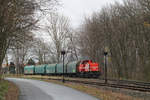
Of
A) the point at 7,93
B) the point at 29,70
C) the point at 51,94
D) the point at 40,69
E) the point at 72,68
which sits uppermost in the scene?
the point at 72,68

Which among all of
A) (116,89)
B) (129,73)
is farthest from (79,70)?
(116,89)

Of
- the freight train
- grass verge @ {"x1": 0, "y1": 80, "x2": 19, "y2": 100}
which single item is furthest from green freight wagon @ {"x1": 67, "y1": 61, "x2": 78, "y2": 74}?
grass verge @ {"x1": 0, "y1": 80, "x2": 19, "y2": 100}

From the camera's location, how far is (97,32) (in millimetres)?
45156

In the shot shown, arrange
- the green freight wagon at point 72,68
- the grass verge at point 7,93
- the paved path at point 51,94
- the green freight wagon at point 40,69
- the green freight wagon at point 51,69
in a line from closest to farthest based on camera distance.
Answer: the grass verge at point 7,93 → the paved path at point 51,94 → the green freight wagon at point 72,68 → the green freight wagon at point 51,69 → the green freight wagon at point 40,69

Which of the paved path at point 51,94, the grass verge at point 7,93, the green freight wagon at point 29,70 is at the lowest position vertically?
the paved path at point 51,94

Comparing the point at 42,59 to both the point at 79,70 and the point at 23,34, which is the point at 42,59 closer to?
the point at 79,70

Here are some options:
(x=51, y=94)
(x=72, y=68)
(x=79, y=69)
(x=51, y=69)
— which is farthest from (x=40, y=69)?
(x=51, y=94)

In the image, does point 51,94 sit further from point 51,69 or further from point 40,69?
point 40,69

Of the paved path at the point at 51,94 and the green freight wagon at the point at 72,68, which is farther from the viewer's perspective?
the green freight wagon at the point at 72,68

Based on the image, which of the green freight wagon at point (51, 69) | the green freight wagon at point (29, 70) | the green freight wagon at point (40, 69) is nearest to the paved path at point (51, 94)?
the green freight wagon at point (51, 69)

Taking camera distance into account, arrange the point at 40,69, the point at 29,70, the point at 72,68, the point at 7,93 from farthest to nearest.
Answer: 1. the point at 29,70
2. the point at 40,69
3. the point at 72,68
4. the point at 7,93

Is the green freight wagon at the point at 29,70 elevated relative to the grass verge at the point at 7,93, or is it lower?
elevated

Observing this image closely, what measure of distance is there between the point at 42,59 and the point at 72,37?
19.7 meters

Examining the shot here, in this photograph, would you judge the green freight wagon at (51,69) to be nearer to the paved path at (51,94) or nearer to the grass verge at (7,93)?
the paved path at (51,94)
